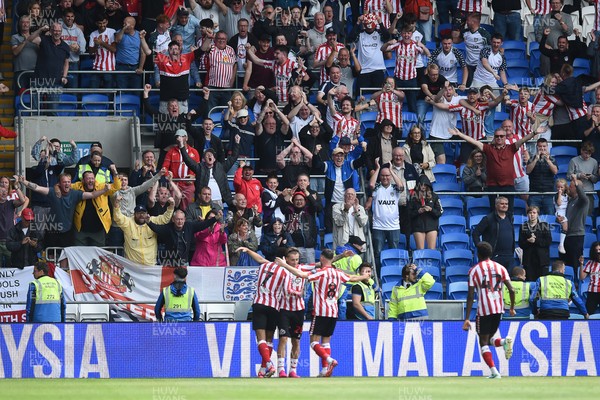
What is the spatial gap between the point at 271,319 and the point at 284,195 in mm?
4106

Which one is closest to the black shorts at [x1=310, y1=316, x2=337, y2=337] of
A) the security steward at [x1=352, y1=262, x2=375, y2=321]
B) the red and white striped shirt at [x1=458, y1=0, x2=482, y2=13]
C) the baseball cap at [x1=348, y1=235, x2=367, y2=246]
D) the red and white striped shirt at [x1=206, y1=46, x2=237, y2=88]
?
the security steward at [x1=352, y1=262, x2=375, y2=321]

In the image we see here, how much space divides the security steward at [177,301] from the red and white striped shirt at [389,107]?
21.2 feet

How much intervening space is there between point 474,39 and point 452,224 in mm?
4435

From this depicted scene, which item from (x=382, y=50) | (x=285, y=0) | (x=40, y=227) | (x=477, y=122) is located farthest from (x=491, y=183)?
(x=40, y=227)

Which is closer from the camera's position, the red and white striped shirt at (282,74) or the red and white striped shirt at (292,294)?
the red and white striped shirt at (292,294)

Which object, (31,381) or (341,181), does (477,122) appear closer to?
(341,181)

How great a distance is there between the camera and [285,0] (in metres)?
28.6

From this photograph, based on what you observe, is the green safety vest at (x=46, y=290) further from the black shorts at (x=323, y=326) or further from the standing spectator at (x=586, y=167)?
the standing spectator at (x=586, y=167)

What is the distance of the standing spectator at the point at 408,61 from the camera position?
27.4m

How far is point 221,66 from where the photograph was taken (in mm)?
26656

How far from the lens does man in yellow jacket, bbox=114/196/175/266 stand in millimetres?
Answer: 23438

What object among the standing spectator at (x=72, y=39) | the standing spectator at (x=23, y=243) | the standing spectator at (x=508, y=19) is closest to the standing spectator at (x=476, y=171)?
the standing spectator at (x=508, y=19)

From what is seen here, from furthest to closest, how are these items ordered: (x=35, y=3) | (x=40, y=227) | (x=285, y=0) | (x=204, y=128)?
(x=285, y=0) → (x=35, y=3) → (x=204, y=128) → (x=40, y=227)

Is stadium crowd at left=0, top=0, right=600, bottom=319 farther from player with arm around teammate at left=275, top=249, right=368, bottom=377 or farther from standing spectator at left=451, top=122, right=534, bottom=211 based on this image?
player with arm around teammate at left=275, top=249, right=368, bottom=377
